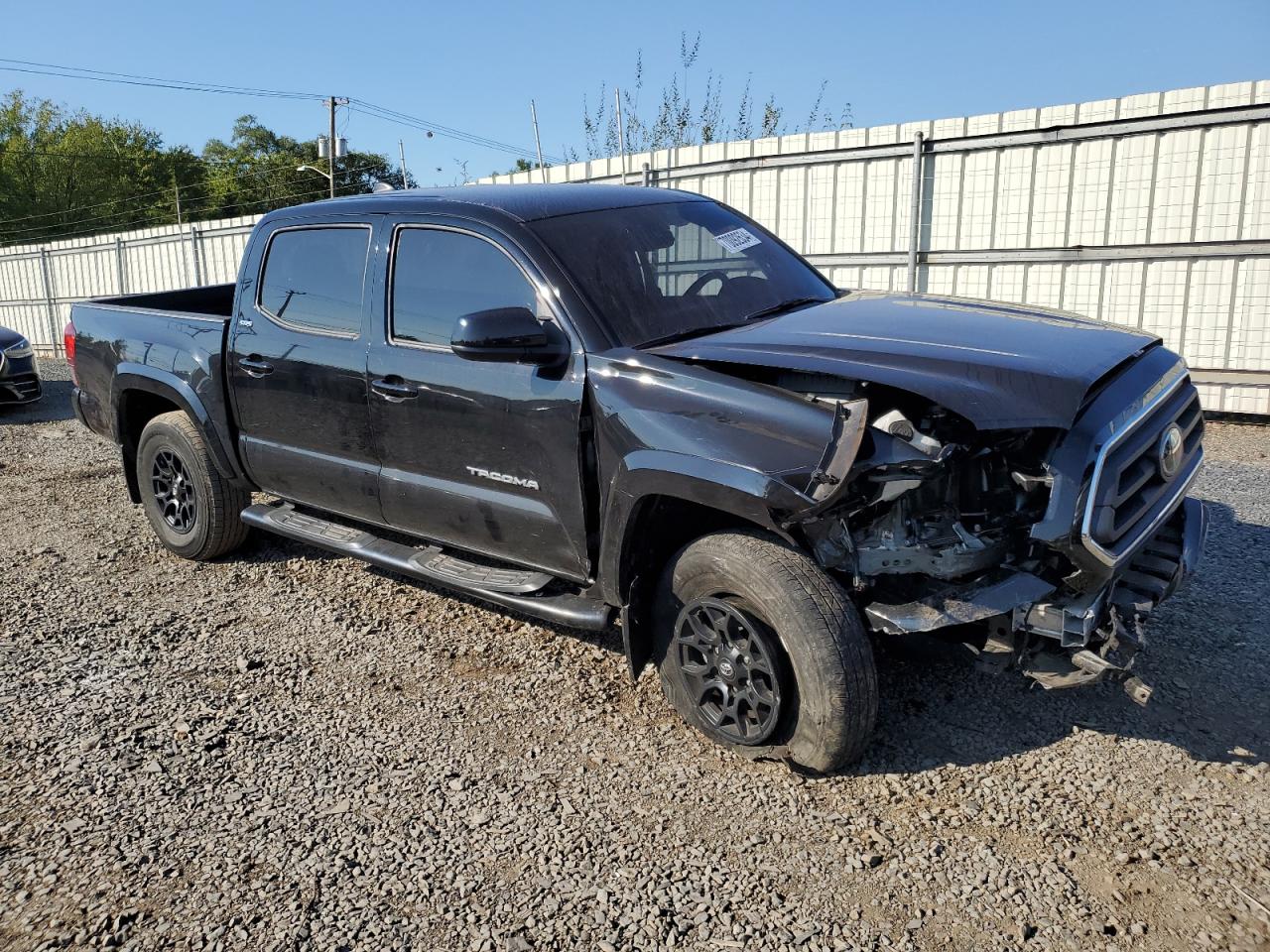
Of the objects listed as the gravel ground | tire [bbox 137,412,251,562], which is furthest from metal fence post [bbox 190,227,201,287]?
the gravel ground

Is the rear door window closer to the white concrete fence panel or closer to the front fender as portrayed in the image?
the front fender

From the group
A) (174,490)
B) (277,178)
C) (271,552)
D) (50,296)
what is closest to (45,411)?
(174,490)

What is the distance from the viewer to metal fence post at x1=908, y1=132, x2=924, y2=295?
9.34 m

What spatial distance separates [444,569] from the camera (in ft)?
13.5

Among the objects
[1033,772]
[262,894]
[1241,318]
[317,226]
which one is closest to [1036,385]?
[1033,772]

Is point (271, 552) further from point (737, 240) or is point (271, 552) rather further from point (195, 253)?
point (195, 253)

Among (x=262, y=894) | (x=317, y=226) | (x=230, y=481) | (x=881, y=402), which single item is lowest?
(x=262, y=894)

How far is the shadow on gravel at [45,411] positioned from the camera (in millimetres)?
11195

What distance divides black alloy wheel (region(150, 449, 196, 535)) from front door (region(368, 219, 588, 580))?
189 centimetres

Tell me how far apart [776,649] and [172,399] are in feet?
12.9

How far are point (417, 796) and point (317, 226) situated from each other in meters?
2.87

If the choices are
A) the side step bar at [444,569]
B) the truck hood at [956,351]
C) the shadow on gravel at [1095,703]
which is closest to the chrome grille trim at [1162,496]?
the truck hood at [956,351]

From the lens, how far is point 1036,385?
288cm

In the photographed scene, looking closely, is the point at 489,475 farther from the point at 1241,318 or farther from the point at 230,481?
the point at 1241,318
